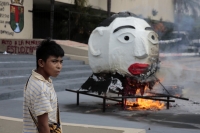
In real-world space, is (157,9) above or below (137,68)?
above

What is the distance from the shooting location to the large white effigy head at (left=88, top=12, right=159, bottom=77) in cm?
828

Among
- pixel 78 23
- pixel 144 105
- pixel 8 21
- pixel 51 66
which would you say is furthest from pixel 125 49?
pixel 78 23

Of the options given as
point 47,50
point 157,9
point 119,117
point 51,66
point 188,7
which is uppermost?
point 157,9

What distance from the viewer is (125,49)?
8.28 m

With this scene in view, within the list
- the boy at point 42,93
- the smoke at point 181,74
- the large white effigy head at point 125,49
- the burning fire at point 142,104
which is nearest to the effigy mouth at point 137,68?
the large white effigy head at point 125,49

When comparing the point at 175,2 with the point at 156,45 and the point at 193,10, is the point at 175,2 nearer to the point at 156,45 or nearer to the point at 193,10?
the point at 193,10

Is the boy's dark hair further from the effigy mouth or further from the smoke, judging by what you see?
the smoke

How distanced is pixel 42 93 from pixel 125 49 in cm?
517

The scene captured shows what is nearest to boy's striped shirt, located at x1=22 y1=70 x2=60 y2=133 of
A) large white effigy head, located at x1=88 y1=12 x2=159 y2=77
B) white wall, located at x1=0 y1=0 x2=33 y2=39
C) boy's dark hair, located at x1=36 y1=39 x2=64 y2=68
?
boy's dark hair, located at x1=36 y1=39 x2=64 y2=68

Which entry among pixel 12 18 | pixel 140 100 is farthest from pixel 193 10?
pixel 12 18

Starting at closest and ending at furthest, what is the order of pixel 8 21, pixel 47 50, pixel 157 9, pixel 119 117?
1. pixel 47 50
2. pixel 119 117
3. pixel 157 9
4. pixel 8 21

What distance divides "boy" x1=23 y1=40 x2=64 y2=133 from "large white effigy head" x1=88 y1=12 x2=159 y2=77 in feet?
16.1

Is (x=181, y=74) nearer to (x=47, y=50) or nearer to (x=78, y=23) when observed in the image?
(x=78, y=23)

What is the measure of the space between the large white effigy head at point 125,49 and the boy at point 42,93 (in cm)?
492
